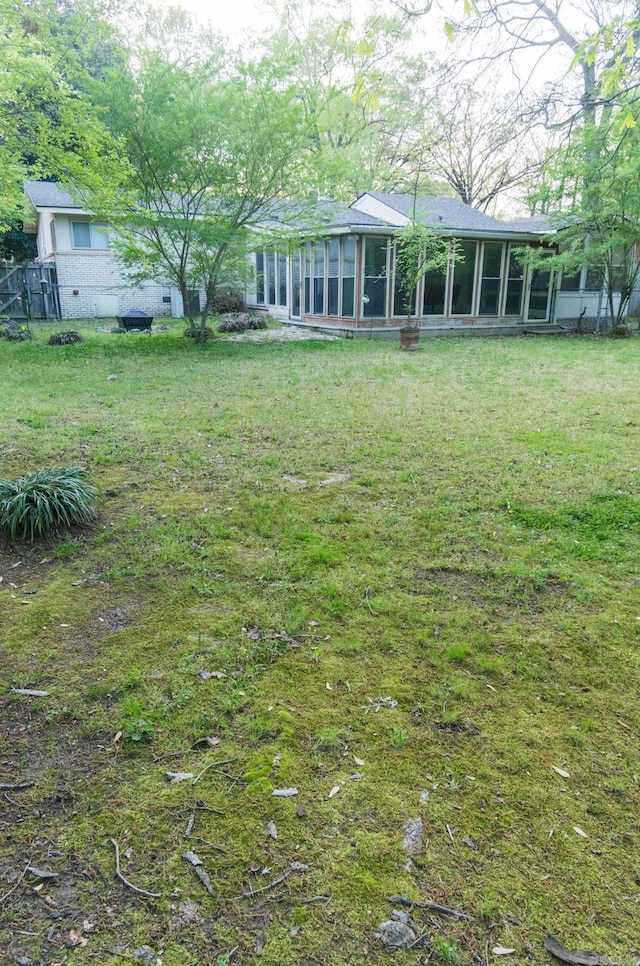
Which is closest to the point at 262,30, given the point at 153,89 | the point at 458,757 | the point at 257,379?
the point at 153,89

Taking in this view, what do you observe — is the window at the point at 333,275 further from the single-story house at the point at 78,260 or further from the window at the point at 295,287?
the single-story house at the point at 78,260

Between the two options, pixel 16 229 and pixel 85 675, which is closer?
pixel 85 675

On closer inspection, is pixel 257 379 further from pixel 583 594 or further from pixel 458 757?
pixel 458 757

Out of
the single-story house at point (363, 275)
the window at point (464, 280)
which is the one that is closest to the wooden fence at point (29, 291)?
the single-story house at point (363, 275)

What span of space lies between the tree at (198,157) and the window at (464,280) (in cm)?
550

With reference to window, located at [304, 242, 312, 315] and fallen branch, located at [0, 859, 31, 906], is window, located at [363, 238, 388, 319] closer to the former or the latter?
window, located at [304, 242, 312, 315]

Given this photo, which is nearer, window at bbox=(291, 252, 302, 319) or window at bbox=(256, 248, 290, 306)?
window at bbox=(291, 252, 302, 319)

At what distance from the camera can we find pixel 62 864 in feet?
6.00

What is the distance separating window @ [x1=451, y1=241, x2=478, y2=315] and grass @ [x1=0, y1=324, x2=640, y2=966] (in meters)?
12.3

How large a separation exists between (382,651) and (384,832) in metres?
1.03

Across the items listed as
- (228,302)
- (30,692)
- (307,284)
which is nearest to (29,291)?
(228,302)

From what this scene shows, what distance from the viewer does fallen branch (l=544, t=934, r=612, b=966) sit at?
159 centimetres

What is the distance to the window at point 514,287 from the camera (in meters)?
17.9

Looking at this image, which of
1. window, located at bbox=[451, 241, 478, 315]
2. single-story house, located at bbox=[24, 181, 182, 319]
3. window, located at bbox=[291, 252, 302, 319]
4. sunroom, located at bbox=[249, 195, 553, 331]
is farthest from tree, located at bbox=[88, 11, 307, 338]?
single-story house, located at bbox=[24, 181, 182, 319]
